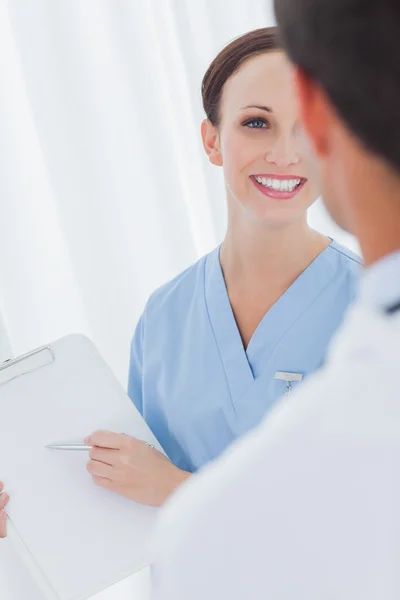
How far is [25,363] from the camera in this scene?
1.05 meters

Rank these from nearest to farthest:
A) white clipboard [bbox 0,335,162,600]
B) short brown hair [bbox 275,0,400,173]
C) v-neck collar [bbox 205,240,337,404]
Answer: short brown hair [bbox 275,0,400,173], white clipboard [bbox 0,335,162,600], v-neck collar [bbox 205,240,337,404]

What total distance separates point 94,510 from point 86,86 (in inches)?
33.8

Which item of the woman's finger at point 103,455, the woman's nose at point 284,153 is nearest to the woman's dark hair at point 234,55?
the woman's nose at point 284,153

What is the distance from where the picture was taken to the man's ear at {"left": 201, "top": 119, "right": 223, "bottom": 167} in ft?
3.64

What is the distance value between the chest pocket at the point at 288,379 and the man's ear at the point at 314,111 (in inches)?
22.6

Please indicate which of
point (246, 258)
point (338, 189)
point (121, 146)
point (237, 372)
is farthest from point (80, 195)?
point (338, 189)

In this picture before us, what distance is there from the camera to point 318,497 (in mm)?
362

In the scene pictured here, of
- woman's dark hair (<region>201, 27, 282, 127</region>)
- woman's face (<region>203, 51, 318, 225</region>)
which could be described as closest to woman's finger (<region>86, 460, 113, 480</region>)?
woman's face (<region>203, 51, 318, 225</region>)

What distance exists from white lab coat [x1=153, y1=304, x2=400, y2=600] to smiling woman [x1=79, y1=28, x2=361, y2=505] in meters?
0.59

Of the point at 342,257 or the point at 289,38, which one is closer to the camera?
the point at 289,38

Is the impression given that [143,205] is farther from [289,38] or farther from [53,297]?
[289,38]

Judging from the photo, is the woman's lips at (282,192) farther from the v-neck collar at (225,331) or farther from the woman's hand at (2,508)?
the woman's hand at (2,508)

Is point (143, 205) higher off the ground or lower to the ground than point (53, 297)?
higher

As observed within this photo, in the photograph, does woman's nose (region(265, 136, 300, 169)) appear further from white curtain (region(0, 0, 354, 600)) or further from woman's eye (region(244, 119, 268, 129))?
white curtain (region(0, 0, 354, 600))
